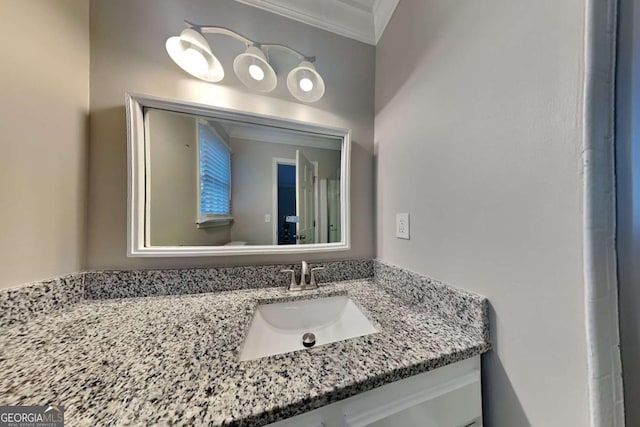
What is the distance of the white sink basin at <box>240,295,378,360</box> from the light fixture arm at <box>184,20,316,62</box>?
3.84 ft

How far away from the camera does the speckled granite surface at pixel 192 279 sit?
0.81m

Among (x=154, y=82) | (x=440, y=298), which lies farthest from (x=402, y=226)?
(x=154, y=82)

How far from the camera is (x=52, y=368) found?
45 cm

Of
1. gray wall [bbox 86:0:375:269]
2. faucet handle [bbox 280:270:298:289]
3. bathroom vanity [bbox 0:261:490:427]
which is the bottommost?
bathroom vanity [bbox 0:261:490:427]

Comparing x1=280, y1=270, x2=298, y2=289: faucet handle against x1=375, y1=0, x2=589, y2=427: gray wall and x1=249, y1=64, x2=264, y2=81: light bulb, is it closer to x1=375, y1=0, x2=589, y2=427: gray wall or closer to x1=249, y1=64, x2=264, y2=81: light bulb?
x1=375, y1=0, x2=589, y2=427: gray wall

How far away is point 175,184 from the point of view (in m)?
0.93

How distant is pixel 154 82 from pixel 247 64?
0.41 meters

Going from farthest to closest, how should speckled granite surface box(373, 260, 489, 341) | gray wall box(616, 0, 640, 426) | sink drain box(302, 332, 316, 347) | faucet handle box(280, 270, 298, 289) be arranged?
1. faucet handle box(280, 270, 298, 289)
2. sink drain box(302, 332, 316, 347)
3. speckled granite surface box(373, 260, 489, 341)
4. gray wall box(616, 0, 640, 426)

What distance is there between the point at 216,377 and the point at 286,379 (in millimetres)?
150

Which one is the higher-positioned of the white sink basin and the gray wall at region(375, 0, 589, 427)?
the gray wall at region(375, 0, 589, 427)

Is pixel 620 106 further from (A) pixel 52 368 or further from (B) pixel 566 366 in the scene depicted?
(A) pixel 52 368

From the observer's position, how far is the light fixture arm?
Result: 0.85 m

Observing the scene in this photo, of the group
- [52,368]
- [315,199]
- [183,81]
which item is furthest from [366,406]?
[183,81]

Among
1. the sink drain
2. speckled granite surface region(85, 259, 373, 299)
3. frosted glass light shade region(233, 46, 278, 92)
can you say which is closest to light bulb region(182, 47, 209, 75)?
frosted glass light shade region(233, 46, 278, 92)
